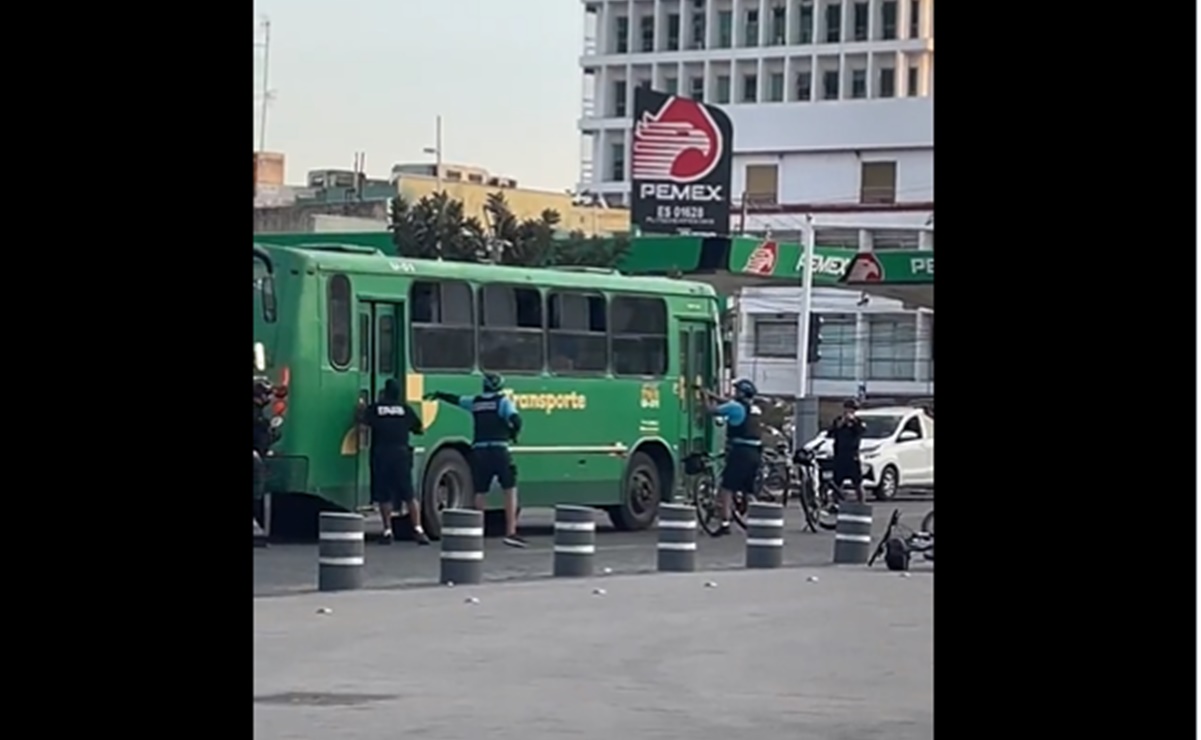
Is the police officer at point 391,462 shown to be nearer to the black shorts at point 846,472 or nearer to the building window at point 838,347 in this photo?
the black shorts at point 846,472

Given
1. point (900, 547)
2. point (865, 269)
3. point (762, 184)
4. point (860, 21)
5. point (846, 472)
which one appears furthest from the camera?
point (860, 21)

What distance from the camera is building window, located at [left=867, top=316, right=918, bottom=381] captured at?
103 feet

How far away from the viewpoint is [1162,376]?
4.56 m

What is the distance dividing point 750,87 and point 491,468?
39442mm

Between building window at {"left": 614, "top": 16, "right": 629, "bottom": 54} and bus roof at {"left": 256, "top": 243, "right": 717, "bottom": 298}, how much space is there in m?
36.7

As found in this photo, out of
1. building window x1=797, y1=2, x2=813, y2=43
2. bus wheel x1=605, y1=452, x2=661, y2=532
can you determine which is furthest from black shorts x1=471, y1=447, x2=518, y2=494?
building window x1=797, y1=2, x2=813, y2=43

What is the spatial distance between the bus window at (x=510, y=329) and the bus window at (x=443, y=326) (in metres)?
0.13

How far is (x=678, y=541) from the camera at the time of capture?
14602 mm

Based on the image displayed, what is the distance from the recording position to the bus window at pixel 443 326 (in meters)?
17.2

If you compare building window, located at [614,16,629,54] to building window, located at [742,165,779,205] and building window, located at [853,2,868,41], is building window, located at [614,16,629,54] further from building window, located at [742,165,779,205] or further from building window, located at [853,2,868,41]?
building window, located at [742,165,779,205]

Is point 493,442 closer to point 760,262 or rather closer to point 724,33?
point 760,262

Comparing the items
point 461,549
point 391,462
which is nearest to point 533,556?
point 391,462
